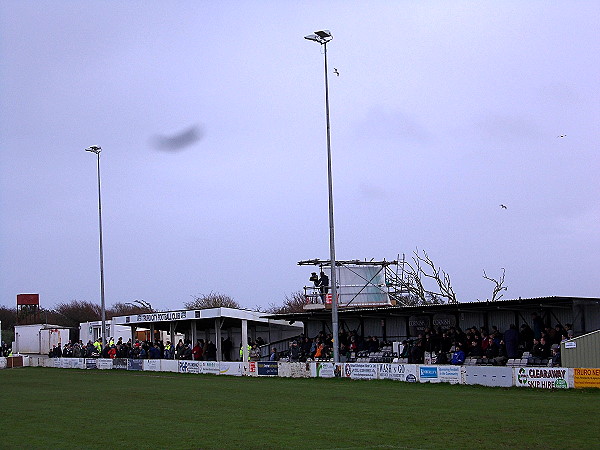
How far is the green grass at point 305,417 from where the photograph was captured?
585 inches

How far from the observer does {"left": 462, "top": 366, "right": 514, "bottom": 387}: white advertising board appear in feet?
88.7

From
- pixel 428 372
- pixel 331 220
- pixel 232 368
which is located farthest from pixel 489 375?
pixel 232 368

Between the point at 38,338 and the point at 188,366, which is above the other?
the point at 38,338

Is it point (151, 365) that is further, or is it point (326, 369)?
point (151, 365)

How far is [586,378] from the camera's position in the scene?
24719mm

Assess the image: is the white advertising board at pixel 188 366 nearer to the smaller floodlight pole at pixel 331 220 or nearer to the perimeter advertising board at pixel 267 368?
the perimeter advertising board at pixel 267 368

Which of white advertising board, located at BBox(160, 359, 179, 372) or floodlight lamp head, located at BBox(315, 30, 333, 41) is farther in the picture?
white advertising board, located at BBox(160, 359, 179, 372)

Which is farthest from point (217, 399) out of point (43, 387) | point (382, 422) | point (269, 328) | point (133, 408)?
point (269, 328)

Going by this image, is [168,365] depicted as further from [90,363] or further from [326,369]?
[326,369]

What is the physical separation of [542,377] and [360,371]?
8.82m

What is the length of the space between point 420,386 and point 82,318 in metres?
93.2

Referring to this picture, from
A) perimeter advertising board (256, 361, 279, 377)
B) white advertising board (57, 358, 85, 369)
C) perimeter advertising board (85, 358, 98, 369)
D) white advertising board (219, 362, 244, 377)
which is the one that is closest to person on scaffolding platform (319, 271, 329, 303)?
white advertising board (219, 362, 244, 377)

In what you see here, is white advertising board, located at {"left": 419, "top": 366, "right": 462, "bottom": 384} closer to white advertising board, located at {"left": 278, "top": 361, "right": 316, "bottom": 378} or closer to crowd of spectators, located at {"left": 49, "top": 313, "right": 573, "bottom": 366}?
crowd of spectators, located at {"left": 49, "top": 313, "right": 573, "bottom": 366}

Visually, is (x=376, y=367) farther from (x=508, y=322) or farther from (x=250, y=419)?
(x=250, y=419)
